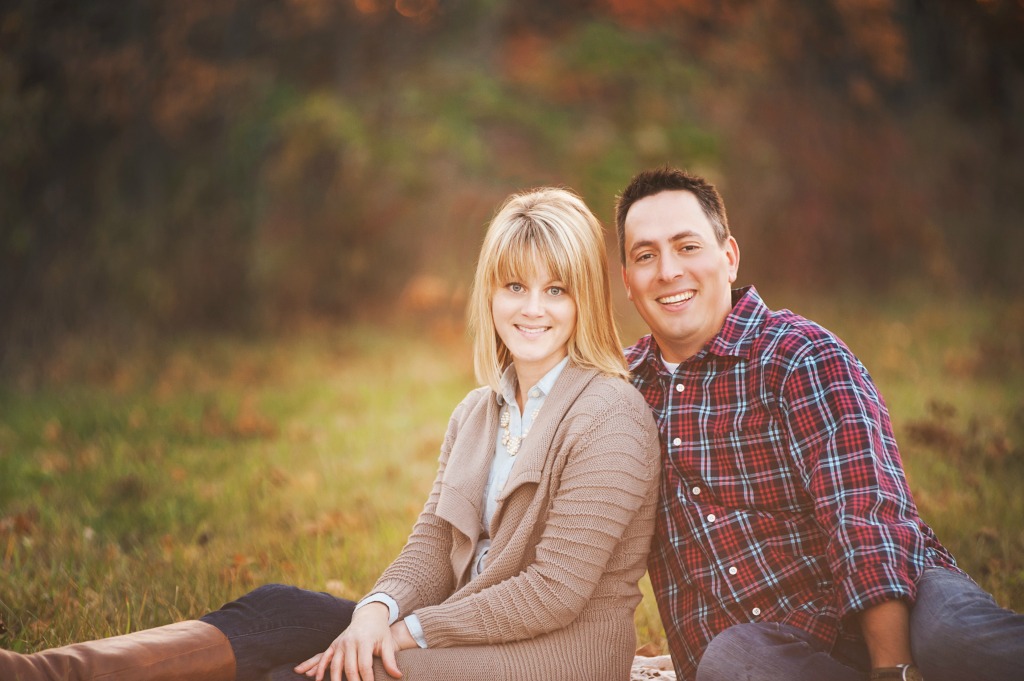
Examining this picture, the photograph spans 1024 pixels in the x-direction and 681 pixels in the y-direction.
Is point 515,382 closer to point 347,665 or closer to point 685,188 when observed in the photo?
point 685,188

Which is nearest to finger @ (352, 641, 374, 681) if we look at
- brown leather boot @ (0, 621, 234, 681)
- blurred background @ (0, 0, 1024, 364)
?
brown leather boot @ (0, 621, 234, 681)

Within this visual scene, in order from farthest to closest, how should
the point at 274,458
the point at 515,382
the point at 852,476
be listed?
1. the point at 274,458
2. the point at 515,382
3. the point at 852,476

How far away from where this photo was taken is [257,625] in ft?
8.91

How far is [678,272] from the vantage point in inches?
116

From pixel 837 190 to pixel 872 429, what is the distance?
10790mm

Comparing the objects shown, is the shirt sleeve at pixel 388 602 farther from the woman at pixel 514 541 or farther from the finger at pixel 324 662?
the finger at pixel 324 662

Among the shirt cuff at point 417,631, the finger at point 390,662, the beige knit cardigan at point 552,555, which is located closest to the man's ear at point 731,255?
the beige knit cardigan at point 552,555

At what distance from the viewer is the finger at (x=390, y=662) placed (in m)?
2.48

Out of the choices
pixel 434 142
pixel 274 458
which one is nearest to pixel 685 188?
pixel 274 458

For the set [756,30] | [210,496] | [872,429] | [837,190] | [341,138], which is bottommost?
[210,496]

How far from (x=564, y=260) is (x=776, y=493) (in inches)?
35.1

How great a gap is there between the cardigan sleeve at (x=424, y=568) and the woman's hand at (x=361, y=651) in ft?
0.40

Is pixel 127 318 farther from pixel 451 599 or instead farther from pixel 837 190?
pixel 837 190

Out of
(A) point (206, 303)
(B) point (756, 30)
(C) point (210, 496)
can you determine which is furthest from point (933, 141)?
(C) point (210, 496)
